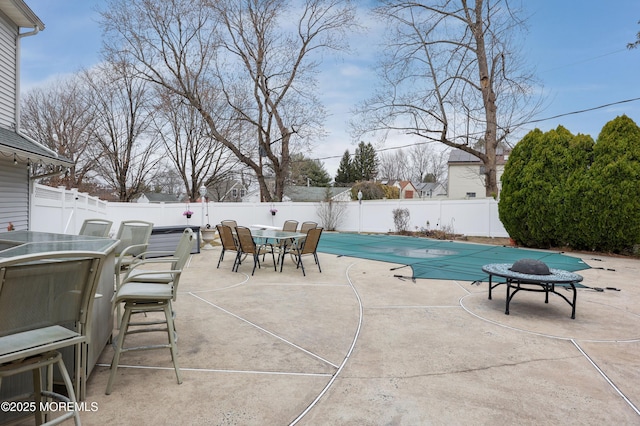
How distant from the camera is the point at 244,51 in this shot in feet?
55.2

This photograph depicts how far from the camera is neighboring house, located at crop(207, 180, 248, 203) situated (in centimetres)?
2969

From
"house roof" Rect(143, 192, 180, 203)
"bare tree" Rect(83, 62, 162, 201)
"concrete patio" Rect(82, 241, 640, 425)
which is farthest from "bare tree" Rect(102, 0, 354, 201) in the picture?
"house roof" Rect(143, 192, 180, 203)

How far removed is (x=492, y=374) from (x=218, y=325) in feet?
8.40

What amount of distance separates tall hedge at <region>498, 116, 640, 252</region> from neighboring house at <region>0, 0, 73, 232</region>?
11.4 metres

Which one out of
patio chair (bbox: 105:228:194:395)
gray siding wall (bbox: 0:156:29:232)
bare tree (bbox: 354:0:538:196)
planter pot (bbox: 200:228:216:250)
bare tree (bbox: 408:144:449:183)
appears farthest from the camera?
bare tree (bbox: 408:144:449:183)

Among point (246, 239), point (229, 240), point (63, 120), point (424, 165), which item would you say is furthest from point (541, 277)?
point (424, 165)

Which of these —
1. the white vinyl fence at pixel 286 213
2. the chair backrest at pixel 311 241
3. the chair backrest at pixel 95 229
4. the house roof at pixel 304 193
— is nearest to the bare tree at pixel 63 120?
the white vinyl fence at pixel 286 213

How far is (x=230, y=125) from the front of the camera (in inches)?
774

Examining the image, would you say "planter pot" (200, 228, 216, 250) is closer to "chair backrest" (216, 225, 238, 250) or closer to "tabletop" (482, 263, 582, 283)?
"chair backrest" (216, 225, 238, 250)

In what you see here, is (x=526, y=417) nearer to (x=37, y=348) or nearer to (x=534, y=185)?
(x=37, y=348)

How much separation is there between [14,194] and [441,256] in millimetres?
8690

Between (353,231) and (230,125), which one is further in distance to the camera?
(230,125)

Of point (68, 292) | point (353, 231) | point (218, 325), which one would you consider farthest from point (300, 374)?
point (353, 231)

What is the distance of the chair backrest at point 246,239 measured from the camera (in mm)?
6371
